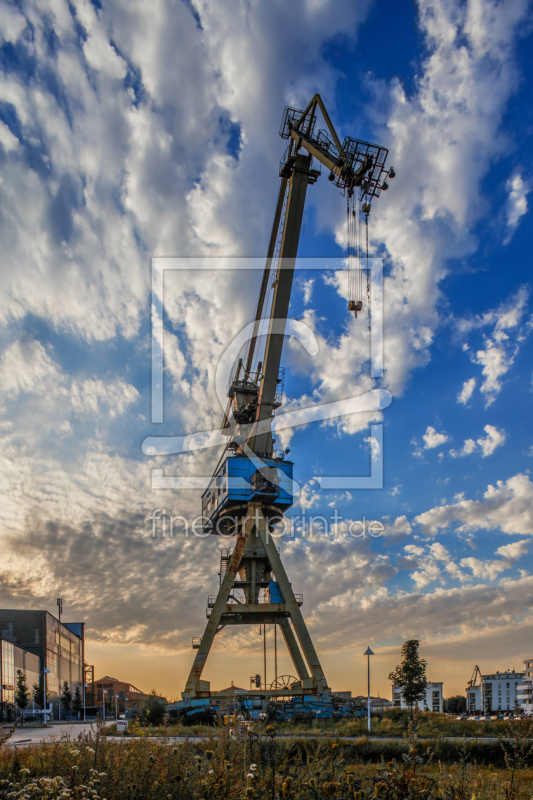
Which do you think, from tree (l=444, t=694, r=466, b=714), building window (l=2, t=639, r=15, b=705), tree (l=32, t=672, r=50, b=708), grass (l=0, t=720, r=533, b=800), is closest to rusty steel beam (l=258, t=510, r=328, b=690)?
grass (l=0, t=720, r=533, b=800)

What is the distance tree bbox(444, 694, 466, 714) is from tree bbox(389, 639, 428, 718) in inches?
3051

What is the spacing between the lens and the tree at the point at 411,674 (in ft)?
109

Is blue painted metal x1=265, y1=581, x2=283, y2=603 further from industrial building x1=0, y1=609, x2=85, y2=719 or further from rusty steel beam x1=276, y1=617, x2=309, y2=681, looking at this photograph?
industrial building x1=0, y1=609, x2=85, y2=719

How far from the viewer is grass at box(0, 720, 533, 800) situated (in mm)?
4656

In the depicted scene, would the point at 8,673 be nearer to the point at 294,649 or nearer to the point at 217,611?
the point at 217,611

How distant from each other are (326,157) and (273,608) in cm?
2468

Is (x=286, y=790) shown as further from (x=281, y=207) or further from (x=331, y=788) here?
(x=281, y=207)

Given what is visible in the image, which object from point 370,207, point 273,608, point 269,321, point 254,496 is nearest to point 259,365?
point 269,321

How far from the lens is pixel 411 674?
33.4 meters

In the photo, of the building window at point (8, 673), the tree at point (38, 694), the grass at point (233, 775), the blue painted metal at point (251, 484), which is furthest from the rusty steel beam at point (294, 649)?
the tree at point (38, 694)

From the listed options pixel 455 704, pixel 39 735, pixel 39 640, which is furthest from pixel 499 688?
pixel 39 735

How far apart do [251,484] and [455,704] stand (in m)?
92.0

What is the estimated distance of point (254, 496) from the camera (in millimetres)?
33344

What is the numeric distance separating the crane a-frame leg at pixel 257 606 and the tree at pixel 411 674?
5.20 m
